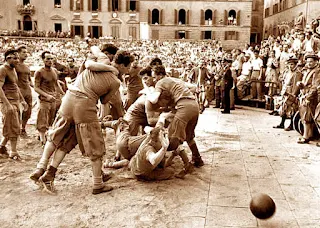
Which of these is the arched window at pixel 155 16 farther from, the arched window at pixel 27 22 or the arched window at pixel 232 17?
the arched window at pixel 27 22

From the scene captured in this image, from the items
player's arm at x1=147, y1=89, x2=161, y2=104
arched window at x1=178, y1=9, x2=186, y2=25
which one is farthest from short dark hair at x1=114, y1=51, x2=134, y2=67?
arched window at x1=178, y1=9, x2=186, y2=25

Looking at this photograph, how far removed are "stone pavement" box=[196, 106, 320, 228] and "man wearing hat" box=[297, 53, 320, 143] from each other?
386 mm

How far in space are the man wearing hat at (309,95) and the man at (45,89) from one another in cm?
485

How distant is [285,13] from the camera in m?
37.8

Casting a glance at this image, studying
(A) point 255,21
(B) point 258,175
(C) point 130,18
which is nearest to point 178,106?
(B) point 258,175

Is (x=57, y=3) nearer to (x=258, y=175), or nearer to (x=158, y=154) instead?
(x=258, y=175)

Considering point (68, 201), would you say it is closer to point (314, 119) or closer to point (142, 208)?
point (142, 208)

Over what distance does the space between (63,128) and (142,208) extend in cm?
144

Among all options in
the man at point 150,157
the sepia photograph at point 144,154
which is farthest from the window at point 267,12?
the man at point 150,157

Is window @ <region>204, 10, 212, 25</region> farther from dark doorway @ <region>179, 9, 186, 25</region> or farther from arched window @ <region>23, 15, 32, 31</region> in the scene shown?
arched window @ <region>23, 15, 32, 31</region>

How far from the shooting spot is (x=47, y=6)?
46062 millimetres

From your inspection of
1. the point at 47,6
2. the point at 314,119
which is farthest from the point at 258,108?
the point at 47,6

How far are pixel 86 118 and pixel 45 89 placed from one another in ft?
8.99

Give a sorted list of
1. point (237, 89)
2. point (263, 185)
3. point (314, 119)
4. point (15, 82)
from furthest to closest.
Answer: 1. point (237, 89)
2. point (314, 119)
3. point (15, 82)
4. point (263, 185)
